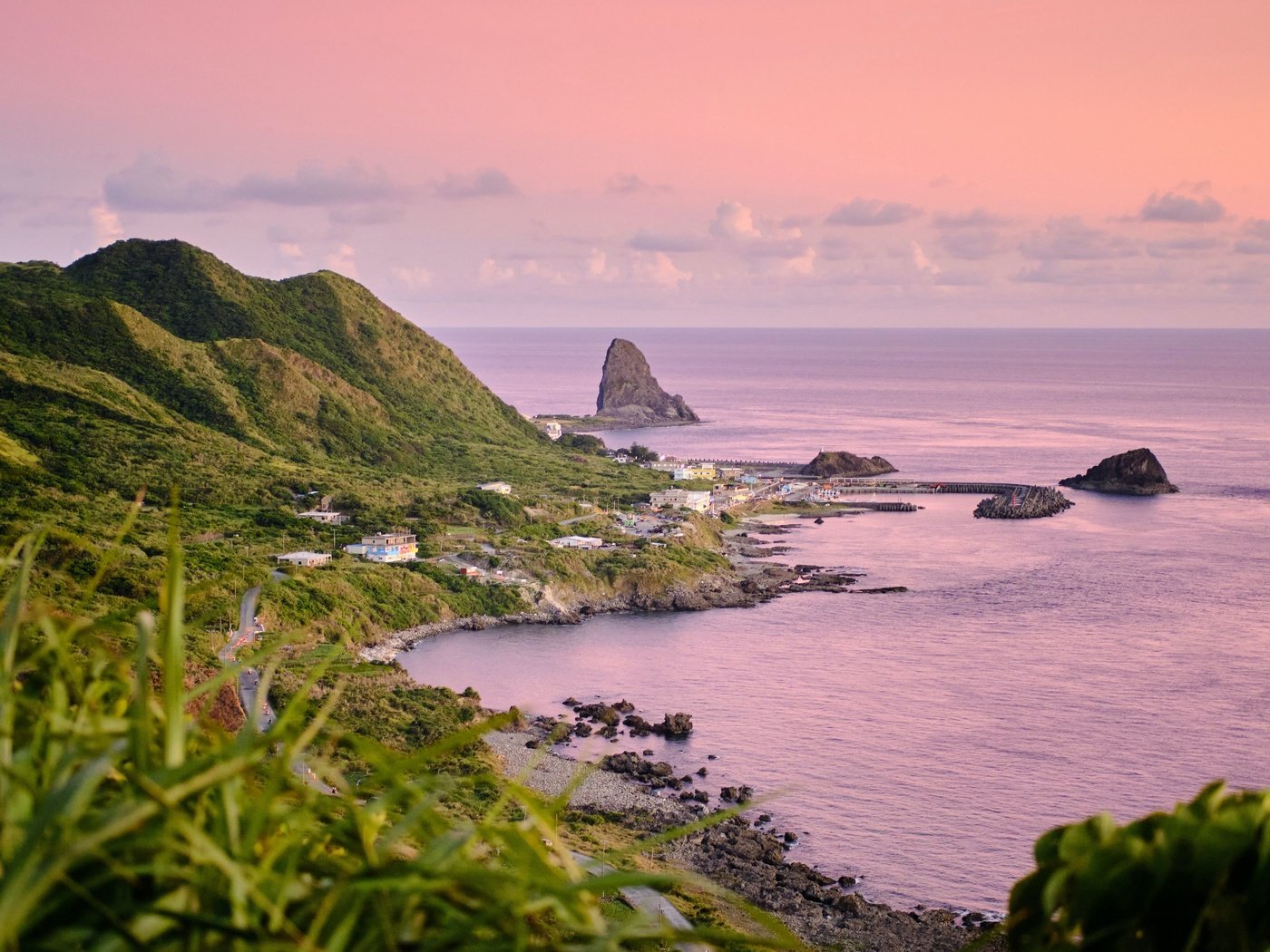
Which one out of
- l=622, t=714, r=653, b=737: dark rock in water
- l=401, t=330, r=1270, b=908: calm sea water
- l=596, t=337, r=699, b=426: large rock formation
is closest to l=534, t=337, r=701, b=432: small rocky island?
l=596, t=337, r=699, b=426: large rock formation

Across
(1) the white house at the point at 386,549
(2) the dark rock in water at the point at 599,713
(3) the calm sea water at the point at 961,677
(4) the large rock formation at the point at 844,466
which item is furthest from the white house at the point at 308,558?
(4) the large rock formation at the point at 844,466

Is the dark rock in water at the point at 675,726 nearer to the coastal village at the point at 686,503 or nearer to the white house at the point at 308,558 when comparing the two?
the coastal village at the point at 686,503

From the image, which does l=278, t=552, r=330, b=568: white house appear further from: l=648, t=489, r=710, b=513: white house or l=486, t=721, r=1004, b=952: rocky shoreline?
l=648, t=489, r=710, b=513: white house

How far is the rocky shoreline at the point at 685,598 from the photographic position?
5306cm

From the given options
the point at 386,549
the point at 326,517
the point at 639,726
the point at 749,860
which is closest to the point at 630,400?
the point at 326,517

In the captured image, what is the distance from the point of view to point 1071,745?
38.2 meters

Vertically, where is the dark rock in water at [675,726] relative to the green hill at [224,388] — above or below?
below

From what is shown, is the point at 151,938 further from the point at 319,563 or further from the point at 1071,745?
the point at 319,563

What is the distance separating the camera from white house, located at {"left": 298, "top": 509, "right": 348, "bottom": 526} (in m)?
62.8

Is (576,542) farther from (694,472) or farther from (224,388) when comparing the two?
(694,472)

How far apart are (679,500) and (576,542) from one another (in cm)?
1559

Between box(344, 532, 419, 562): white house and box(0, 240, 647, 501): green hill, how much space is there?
9.97 m

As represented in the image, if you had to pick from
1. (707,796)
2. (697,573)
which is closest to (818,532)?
(697,573)

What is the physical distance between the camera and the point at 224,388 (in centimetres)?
8400
